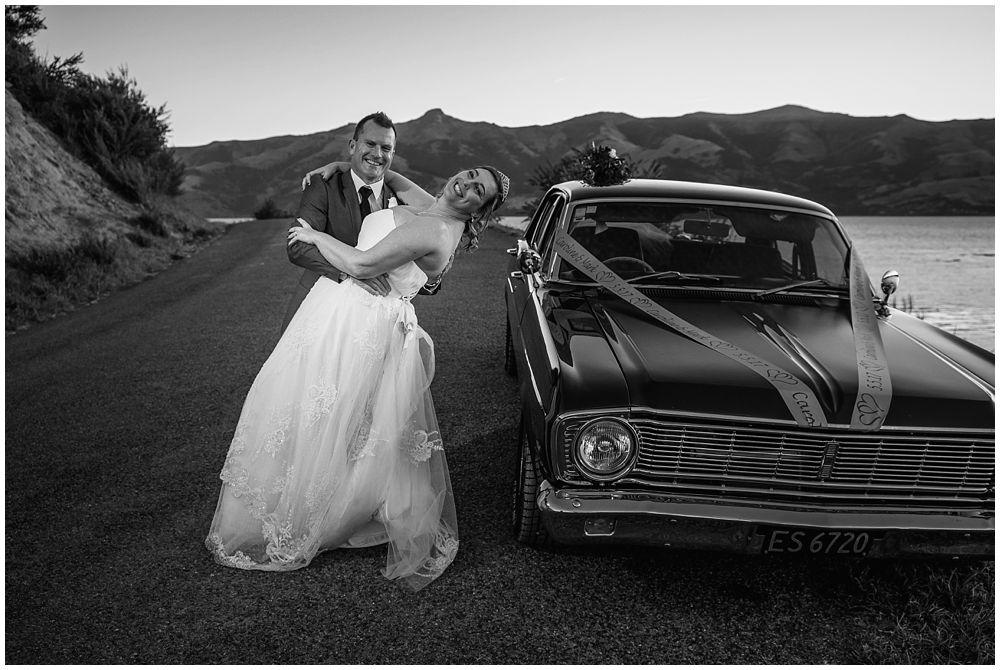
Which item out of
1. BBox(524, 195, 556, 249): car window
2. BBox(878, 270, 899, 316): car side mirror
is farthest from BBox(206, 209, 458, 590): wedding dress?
BBox(878, 270, 899, 316): car side mirror

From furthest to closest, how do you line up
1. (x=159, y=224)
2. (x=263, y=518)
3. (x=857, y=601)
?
1. (x=159, y=224)
2. (x=263, y=518)
3. (x=857, y=601)

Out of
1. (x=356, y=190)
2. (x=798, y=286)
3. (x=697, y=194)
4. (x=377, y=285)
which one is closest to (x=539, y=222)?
(x=697, y=194)

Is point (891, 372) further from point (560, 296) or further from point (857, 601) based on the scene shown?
point (560, 296)

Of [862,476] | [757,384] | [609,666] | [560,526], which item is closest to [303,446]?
[560,526]

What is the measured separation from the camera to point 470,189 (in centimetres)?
316

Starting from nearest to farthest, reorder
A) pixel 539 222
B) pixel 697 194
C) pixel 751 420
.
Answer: pixel 751 420, pixel 697 194, pixel 539 222

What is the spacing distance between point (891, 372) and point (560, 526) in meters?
1.51

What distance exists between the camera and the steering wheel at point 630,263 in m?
4.20

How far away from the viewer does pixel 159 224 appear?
60.1ft

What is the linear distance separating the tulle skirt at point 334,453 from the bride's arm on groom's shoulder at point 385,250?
272mm

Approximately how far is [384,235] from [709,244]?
2022 millimetres

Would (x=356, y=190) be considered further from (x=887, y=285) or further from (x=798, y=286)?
(x=887, y=285)

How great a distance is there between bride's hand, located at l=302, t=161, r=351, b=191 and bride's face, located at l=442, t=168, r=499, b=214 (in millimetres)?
680

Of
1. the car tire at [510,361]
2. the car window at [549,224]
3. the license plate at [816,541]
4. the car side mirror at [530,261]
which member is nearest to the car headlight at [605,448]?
the license plate at [816,541]
